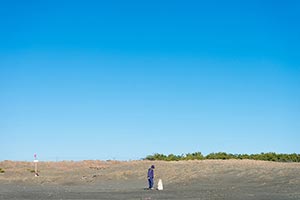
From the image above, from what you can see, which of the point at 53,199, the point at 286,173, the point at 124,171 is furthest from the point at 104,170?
the point at 53,199

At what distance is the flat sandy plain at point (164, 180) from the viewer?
132 ft

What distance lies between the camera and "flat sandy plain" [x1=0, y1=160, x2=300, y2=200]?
40.3 meters

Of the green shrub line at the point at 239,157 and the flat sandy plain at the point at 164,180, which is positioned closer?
the flat sandy plain at the point at 164,180

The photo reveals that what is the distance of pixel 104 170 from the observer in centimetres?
6488

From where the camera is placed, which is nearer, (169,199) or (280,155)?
(169,199)

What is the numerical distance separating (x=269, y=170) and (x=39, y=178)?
2412 cm

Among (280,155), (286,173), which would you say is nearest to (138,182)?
(286,173)

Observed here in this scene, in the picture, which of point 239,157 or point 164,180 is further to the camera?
point 239,157

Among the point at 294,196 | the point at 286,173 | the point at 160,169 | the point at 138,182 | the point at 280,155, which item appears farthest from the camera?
the point at 280,155

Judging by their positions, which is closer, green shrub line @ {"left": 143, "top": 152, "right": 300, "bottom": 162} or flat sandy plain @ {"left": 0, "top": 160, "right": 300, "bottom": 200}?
flat sandy plain @ {"left": 0, "top": 160, "right": 300, "bottom": 200}

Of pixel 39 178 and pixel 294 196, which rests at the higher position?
pixel 39 178

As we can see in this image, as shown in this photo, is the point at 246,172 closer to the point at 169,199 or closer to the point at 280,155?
the point at 169,199

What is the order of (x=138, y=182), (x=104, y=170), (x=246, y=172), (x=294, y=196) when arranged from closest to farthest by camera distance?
(x=294, y=196), (x=246, y=172), (x=138, y=182), (x=104, y=170)

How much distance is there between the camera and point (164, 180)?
5481cm
